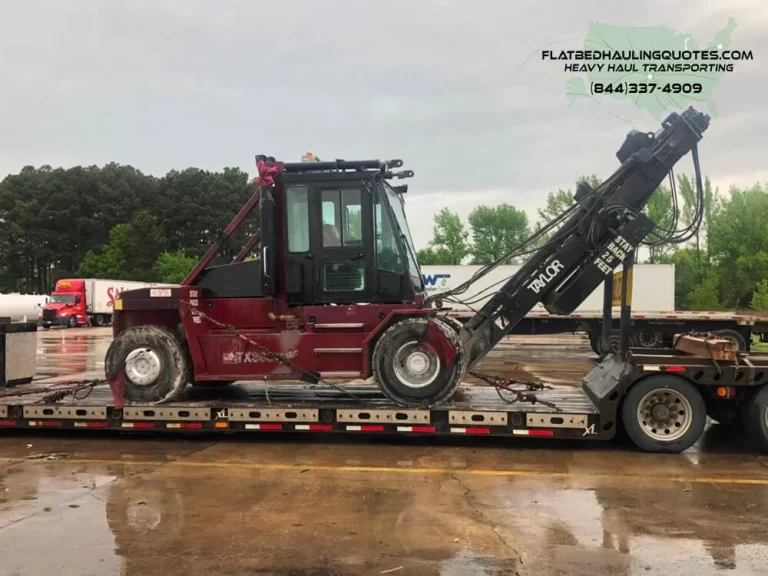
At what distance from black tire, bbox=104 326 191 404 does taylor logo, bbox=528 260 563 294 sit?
4417mm

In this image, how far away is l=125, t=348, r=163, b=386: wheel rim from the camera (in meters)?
8.09

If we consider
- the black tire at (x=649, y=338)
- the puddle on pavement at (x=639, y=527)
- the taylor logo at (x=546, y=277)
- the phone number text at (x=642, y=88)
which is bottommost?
the puddle on pavement at (x=639, y=527)

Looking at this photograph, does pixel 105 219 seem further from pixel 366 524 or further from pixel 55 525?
pixel 366 524

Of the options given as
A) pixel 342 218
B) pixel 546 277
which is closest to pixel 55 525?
pixel 342 218

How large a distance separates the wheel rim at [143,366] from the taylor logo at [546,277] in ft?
15.4

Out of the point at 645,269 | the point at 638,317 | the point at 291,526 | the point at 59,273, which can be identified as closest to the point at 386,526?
the point at 291,526

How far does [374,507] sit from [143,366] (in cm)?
404

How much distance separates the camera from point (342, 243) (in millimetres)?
7902

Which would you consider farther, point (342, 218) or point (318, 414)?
point (342, 218)

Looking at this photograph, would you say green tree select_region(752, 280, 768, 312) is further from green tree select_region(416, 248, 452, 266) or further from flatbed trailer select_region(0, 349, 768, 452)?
flatbed trailer select_region(0, 349, 768, 452)

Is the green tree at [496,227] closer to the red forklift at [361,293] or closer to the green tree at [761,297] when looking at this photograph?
the green tree at [761,297]

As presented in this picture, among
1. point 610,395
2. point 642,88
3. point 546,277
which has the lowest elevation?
point 610,395

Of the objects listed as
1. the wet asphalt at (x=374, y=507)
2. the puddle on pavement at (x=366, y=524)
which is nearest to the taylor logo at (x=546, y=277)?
the wet asphalt at (x=374, y=507)

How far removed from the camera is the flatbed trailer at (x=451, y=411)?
704cm
